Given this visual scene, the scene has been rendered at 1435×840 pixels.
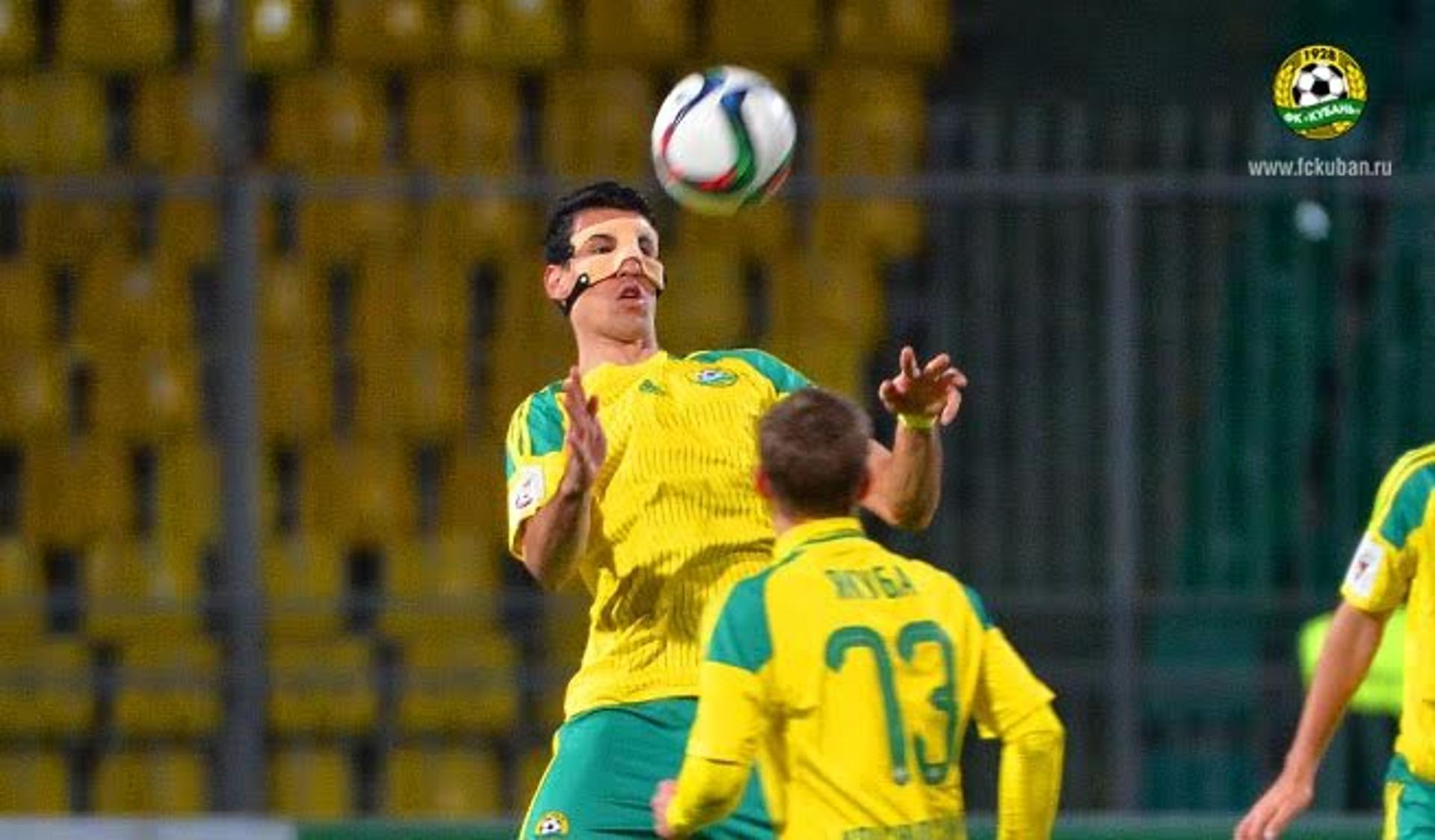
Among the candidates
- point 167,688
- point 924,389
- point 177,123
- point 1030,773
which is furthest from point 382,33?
point 1030,773

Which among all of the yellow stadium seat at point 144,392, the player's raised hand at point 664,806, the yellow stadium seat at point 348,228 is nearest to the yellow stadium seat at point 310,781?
the yellow stadium seat at point 144,392

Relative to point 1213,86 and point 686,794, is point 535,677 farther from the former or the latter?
point 686,794

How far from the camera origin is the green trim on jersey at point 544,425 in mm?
5930

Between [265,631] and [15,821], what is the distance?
60.8 inches

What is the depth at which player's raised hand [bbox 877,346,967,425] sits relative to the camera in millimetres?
5531

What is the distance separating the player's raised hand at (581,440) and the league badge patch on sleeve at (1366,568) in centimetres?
140

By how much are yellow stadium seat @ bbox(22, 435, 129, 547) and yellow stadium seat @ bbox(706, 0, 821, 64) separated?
267 cm

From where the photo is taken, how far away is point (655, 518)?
590cm

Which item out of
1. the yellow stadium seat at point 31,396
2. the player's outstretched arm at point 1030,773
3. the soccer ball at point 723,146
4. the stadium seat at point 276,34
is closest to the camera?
the player's outstretched arm at point 1030,773

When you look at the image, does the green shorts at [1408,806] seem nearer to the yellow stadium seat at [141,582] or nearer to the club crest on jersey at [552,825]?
the club crest on jersey at [552,825]

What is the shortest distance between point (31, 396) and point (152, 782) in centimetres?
142

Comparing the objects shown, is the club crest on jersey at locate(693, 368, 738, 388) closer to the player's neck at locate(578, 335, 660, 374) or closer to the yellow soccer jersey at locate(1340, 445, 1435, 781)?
the player's neck at locate(578, 335, 660, 374)

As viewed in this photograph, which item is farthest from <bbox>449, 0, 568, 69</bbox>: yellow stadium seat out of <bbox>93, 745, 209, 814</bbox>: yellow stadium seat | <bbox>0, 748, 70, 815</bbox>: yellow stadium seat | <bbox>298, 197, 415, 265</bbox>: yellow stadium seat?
<bbox>0, 748, 70, 815</bbox>: yellow stadium seat

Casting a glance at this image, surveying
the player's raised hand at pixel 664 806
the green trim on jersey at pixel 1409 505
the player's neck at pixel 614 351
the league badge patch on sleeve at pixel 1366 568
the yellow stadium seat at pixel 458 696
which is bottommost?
the yellow stadium seat at pixel 458 696
